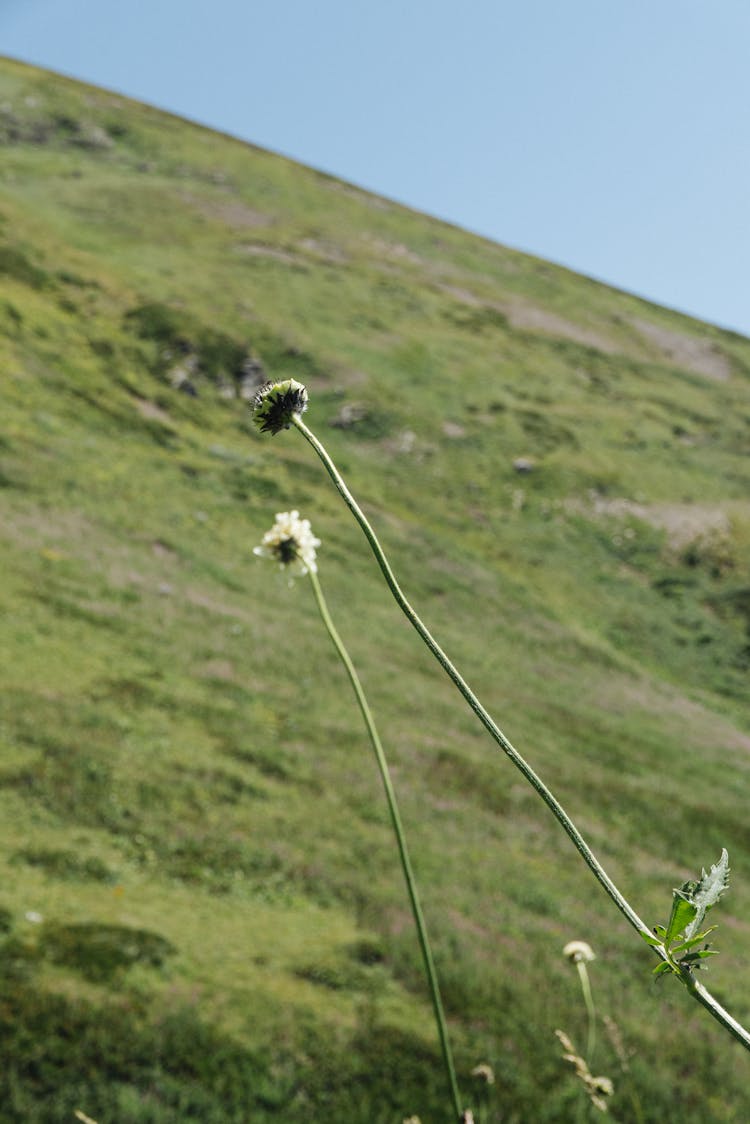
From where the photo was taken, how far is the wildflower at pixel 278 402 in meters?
1.33

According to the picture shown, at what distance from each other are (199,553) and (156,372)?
56.2 ft

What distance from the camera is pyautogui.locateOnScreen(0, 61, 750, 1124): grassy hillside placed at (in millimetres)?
7328

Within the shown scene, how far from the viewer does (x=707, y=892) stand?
1.18 m

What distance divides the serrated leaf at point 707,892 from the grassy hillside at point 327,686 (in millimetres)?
3603

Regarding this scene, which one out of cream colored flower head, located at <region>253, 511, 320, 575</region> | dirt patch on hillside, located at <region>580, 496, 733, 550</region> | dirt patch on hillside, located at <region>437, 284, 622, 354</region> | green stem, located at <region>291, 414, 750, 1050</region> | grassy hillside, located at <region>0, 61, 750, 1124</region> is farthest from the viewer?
dirt patch on hillside, located at <region>437, 284, 622, 354</region>

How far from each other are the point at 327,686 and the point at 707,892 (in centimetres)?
1694

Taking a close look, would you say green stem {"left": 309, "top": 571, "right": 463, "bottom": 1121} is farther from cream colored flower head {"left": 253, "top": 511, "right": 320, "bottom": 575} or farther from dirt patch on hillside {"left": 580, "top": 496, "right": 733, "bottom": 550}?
dirt patch on hillside {"left": 580, "top": 496, "right": 733, "bottom": 550}

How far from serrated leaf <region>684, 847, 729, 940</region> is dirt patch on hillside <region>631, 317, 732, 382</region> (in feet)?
223

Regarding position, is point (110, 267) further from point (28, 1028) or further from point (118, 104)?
point (28, 1028)

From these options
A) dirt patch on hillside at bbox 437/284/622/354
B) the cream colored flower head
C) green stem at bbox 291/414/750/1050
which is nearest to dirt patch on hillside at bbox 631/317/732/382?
dirt patch on hillside at bbox 437/284/622/354

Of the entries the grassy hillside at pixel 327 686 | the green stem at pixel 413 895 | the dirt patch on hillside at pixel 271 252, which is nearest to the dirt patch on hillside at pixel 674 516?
the grassy hillside at pixel 327 686

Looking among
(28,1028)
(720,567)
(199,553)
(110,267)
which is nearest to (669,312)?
(720,567)

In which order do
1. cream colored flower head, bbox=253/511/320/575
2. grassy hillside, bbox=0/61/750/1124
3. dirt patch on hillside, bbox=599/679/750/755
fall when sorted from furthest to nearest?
dirt patch on hillside, bbox=599/679/750/755 → grassy hillside, bbox=0/61/750/1124 → cream colored flower head, bbox=253/511/320/575

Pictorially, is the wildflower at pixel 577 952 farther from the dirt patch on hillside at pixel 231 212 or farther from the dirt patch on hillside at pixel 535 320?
the dirt patch on hillside at pixel 231 212
